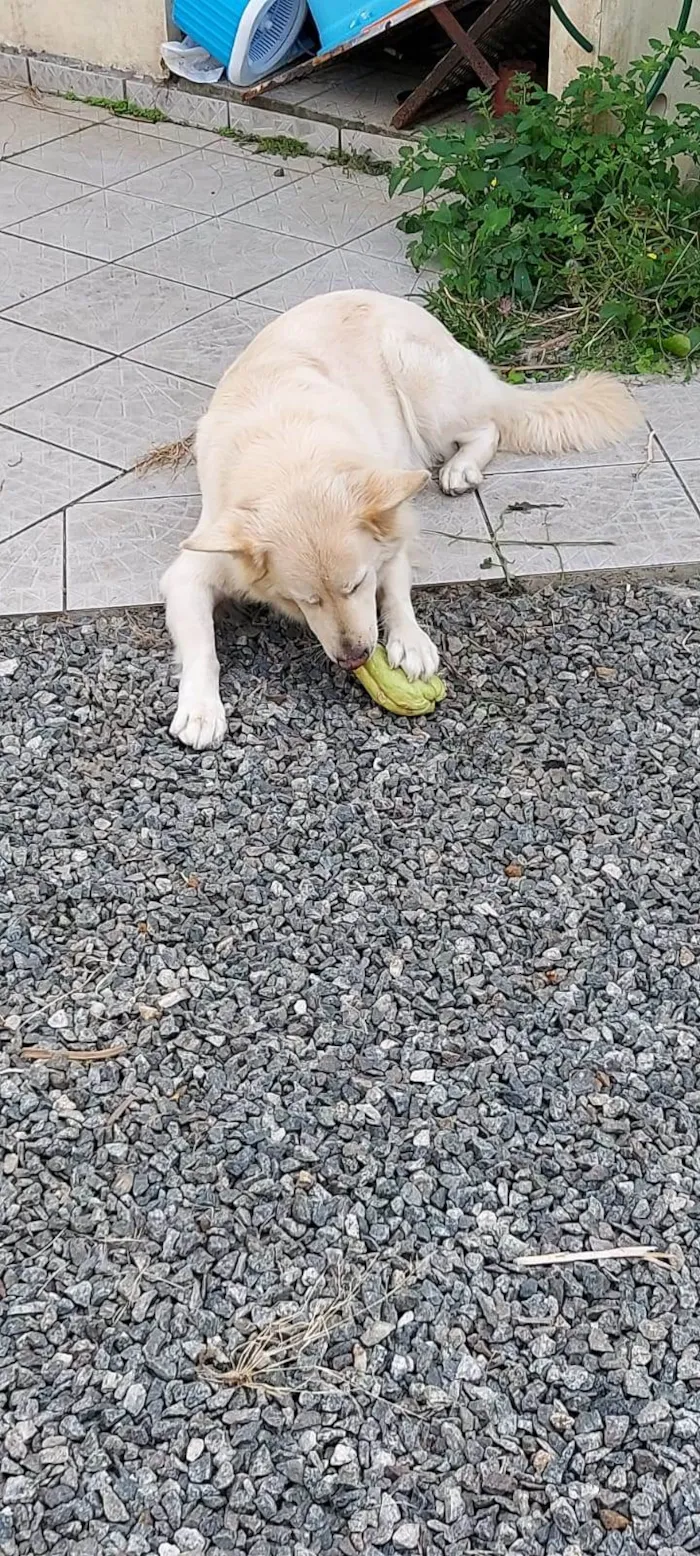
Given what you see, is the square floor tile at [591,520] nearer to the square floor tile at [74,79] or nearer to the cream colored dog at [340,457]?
the cream colored dog at [340,457]

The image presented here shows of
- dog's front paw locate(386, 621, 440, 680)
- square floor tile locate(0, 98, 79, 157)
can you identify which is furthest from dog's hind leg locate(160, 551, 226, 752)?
square floor tile locate(0, 98, 79, 157)

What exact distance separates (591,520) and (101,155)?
13.3 ft

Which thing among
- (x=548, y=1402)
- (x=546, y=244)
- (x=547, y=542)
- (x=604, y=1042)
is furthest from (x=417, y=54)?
(x=548, y=1402)

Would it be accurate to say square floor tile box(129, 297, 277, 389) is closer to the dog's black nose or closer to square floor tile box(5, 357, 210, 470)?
square floor tile box(5, 357, 210, 470)

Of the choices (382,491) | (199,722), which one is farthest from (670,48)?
(199,722)

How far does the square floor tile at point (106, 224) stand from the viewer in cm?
573

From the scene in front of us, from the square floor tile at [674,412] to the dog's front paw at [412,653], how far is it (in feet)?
4.48

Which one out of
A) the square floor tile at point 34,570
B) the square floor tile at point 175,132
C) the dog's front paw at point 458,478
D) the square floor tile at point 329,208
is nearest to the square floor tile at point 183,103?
the square floor tile at point 175,132

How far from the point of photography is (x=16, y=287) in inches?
211

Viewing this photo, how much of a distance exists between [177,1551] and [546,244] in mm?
4517

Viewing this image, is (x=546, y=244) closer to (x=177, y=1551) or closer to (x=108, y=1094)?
(x=108, y=1094)

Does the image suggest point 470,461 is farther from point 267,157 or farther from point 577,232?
point 267,157

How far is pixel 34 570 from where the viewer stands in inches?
150

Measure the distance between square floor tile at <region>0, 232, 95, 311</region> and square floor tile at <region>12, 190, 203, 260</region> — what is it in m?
0.08
